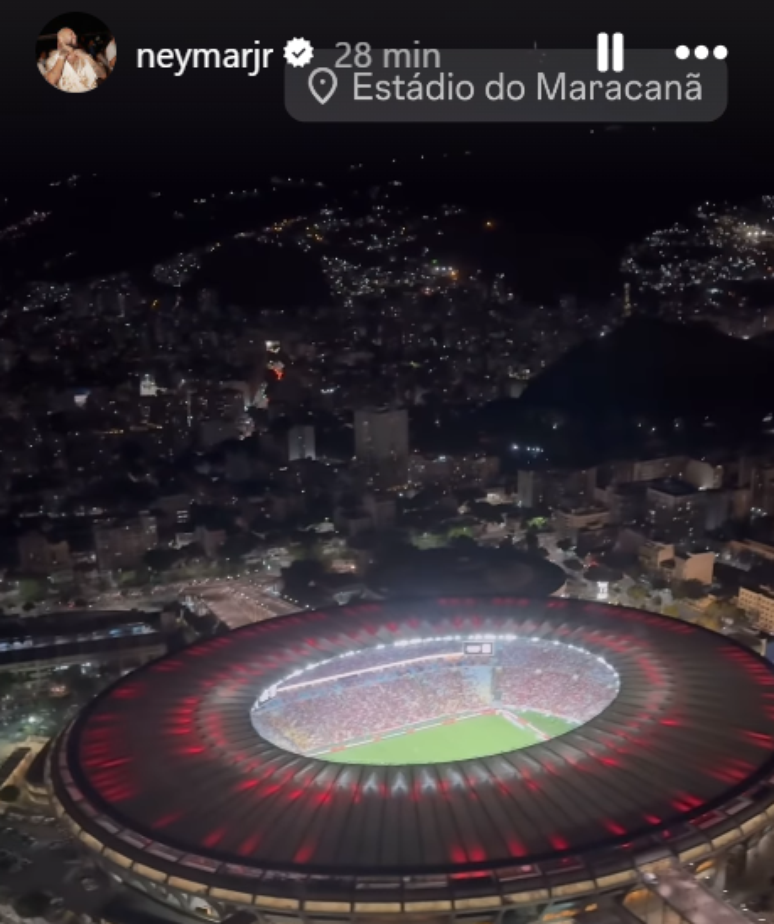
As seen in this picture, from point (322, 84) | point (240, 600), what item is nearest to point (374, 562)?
point (240, 600)

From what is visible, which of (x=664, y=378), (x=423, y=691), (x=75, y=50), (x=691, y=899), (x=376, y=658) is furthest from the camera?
(x=664, y=378)

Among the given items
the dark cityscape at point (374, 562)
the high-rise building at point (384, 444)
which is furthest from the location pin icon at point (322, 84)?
the high-rise building at point (384, 444)

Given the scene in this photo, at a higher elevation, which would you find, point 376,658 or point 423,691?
point 376,658

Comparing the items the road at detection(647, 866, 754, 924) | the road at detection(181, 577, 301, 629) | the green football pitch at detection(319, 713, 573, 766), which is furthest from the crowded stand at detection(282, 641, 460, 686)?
the road at detection(181, 577, 301, 629)

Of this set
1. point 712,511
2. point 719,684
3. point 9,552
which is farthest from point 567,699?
point 9,552

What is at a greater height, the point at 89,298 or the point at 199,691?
the point at 89,298

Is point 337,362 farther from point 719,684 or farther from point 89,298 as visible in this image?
point 719,684

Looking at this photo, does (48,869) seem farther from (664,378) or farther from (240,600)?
(664,378)
